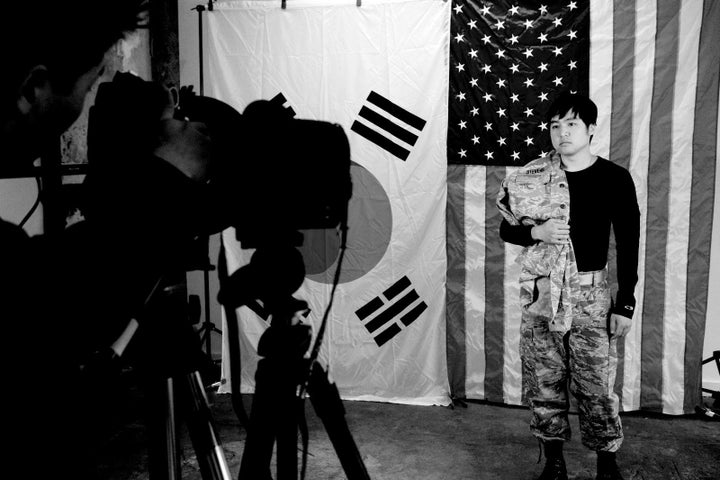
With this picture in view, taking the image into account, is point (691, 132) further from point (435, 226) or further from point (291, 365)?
point (291, 365)

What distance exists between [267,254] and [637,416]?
2.85 meters

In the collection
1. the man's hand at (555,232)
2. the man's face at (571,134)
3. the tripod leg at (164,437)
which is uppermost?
the man's face at (571,134)

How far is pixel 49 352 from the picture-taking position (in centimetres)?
65

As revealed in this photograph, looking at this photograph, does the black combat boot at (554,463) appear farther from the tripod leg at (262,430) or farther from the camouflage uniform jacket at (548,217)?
the tripod leg at (262,430)

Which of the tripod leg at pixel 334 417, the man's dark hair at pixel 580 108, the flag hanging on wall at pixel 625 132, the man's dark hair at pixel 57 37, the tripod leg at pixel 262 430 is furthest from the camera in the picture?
the flag hanging on wall at pixel 625 132

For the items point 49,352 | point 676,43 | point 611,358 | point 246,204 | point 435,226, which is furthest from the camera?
point 435,226

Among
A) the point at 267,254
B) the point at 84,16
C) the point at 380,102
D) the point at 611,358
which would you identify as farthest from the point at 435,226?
the point at 84,16

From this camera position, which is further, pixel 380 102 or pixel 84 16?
pixel 380 102

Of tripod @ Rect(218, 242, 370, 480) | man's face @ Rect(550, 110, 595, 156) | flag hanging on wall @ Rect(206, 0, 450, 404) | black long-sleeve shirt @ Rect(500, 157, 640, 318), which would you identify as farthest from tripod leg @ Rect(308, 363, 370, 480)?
flag hanging on wall @ Rect(206, 0, 450, 404)

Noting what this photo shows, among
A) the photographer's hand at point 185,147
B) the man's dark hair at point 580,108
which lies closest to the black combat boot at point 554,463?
the man's dark hair at point 580,108

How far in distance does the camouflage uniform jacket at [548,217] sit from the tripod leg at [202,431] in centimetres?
160

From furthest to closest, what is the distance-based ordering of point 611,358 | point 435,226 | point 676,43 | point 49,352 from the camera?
point 435,226, point 676,43, point 611,358, point 49,352

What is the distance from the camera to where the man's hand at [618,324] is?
2.26 meters

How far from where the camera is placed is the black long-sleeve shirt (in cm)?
230
